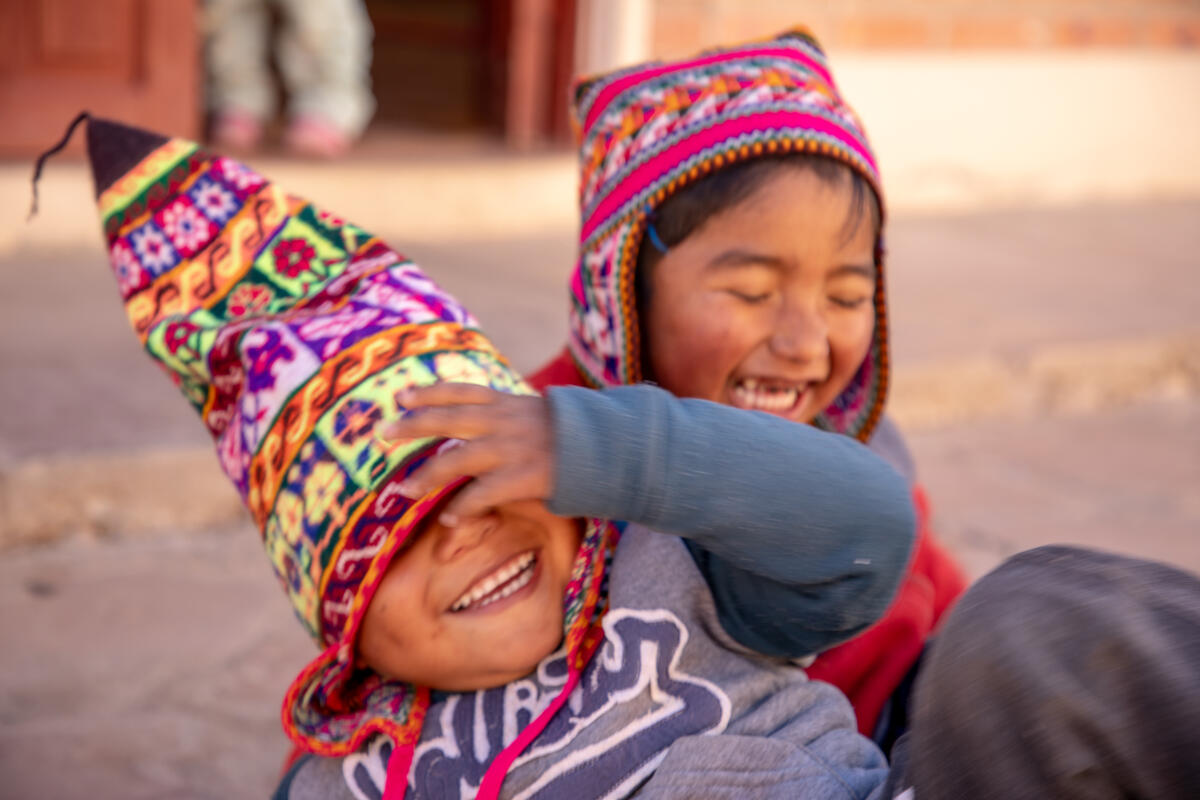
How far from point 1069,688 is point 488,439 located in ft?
1.64

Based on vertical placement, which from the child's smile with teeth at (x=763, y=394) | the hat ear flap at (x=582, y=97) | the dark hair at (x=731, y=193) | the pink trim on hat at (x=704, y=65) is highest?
the pink trim on hat at (x=704, y=65)

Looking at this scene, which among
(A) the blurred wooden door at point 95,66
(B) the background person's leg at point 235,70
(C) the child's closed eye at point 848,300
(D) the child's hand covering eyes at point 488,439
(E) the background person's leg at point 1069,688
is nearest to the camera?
(E) the background person's leg at point 1069,688

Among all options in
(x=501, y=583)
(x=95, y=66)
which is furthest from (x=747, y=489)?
(x=95, y=66)

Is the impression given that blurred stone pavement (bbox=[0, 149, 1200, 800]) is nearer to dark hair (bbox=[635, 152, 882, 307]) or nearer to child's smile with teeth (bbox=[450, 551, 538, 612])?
child's smile with teeth (bbox=[450, 551, 538, 612])

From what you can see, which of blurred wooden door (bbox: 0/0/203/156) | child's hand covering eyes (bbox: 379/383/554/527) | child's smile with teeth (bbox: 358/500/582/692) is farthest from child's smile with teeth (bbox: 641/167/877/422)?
blurred wooden door (bbox: 0/0/203/156)

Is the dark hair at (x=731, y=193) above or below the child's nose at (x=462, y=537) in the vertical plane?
above

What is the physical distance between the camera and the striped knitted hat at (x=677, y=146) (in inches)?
66.9

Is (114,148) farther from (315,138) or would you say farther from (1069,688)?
(315,138)

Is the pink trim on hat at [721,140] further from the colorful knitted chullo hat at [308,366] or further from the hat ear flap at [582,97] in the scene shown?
the colorful knitted chullo hat at [308,366]

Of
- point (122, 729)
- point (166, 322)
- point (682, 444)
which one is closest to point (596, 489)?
point (682, 444)

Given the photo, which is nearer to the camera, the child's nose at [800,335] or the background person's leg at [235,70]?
the child's nose at [800,335]

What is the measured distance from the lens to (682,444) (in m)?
1.14

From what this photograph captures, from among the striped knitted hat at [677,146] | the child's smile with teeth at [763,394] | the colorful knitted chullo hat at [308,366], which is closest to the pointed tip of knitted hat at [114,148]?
Answer: the colorful knitted chullo hat at [308,366]

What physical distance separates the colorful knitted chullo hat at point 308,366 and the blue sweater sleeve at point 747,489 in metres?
0.25
